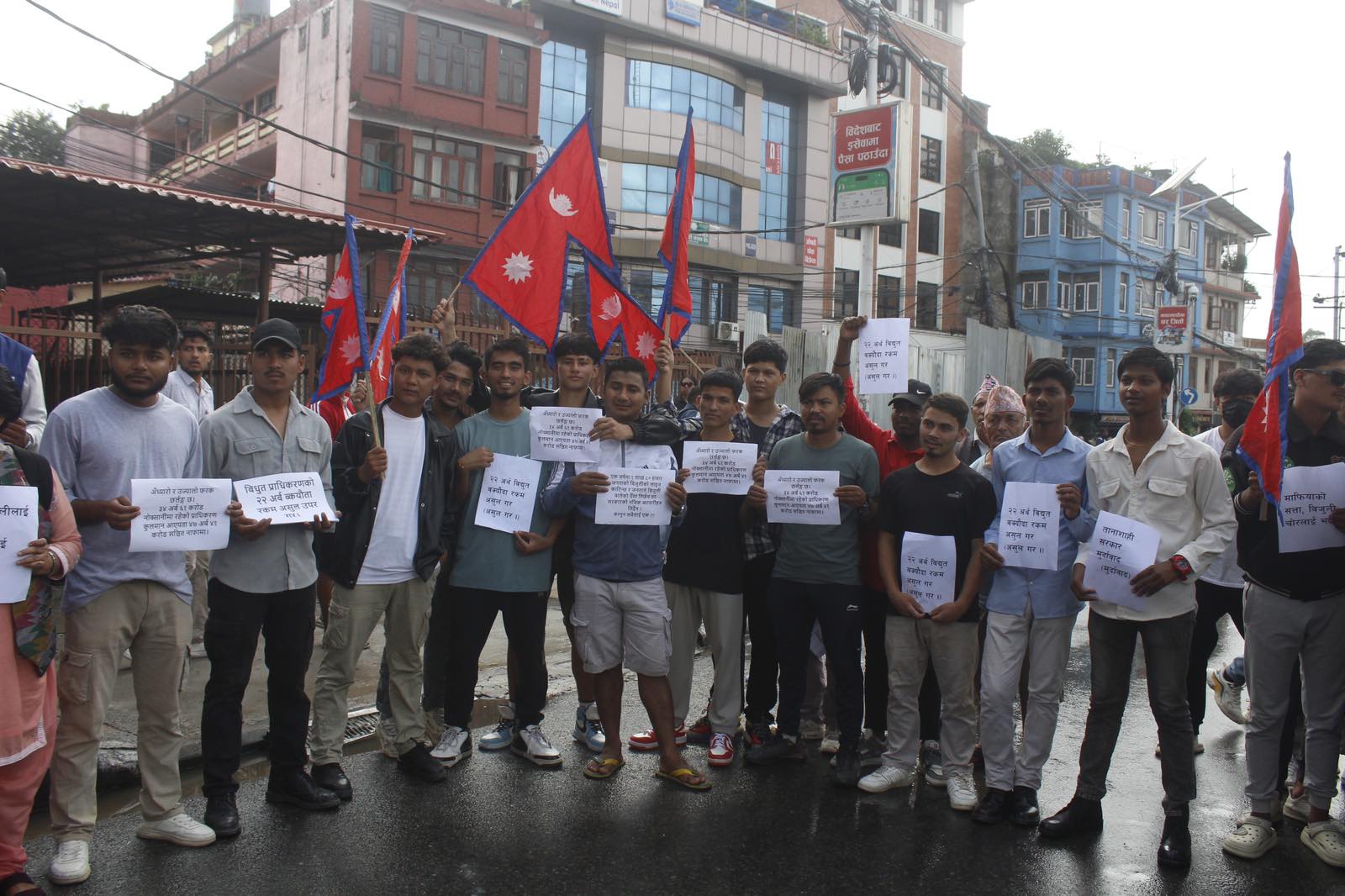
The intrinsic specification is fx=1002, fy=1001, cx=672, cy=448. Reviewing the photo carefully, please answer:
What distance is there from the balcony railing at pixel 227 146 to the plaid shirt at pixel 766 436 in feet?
77.4

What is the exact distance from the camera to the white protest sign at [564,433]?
5270mm

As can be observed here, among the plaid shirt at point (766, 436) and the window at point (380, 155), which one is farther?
the window at point (380, 155)

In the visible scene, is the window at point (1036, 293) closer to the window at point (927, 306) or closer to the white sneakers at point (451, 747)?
the window at point (927, 306)

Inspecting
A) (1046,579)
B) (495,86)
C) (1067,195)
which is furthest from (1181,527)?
(1067,195)

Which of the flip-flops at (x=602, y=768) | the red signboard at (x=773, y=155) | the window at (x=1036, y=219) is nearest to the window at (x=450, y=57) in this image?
the red signboard at (x=773, y=155)

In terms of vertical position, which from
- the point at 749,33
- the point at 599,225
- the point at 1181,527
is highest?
the point at 749,33

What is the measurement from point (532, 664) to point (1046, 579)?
8.93ft

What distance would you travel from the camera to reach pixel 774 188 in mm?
34406

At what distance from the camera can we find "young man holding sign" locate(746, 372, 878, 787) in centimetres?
532

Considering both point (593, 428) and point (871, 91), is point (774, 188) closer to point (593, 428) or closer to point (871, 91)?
point (871, 91)

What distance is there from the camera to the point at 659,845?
4418 millimetres

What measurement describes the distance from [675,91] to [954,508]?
1112 inches

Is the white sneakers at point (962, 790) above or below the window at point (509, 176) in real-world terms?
below

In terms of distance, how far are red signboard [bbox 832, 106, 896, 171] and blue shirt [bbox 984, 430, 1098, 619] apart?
25.1ft
